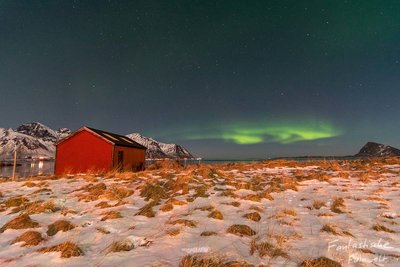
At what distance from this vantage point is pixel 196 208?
9117 mm

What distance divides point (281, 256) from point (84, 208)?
7007 millimetres

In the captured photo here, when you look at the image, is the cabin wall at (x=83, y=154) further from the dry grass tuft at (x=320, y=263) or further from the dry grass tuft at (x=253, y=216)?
the dry grass tuft at (x=320, y=263)

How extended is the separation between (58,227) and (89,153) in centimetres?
2467

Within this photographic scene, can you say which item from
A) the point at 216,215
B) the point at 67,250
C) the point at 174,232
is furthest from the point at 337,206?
the point at 67,250

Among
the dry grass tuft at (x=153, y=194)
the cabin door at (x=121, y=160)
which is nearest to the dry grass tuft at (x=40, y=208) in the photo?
the dry grass tuft at (x=153, y=194)

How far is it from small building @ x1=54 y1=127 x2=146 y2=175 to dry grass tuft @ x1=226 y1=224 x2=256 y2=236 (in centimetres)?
2422

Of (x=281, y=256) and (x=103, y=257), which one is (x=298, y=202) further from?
(x=103, y=257)

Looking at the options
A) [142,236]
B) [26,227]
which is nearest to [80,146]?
[26,227]

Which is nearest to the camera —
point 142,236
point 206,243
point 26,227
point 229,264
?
Answer: point 229,264

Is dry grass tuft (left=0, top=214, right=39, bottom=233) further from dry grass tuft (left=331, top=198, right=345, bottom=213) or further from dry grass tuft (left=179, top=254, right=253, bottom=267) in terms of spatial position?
dry grass tuft (left=331, top=198, right=345, bottom=213)

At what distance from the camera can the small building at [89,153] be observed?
96.6 feet

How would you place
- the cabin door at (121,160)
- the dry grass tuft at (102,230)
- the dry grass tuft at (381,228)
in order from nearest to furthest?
1. the dry grass tuft at (102,230)
2. the dry grass tuft at (381,228)
3. the cabin door at (121,160)

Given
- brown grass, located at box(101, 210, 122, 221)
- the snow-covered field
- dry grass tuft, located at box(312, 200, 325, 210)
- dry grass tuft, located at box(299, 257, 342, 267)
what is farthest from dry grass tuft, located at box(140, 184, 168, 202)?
dry grass tuft, located at box(299, 257, 342, 267)

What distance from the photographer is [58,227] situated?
7.06 m
